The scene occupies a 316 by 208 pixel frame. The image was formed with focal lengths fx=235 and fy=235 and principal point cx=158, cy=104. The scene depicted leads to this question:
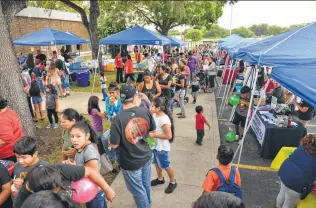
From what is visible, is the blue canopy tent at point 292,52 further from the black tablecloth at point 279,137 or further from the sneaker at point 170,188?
the sneaker at point 170,188

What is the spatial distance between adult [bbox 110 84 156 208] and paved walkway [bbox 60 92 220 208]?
0.94 meters

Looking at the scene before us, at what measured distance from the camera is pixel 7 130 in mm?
3250

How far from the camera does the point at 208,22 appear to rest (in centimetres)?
2708

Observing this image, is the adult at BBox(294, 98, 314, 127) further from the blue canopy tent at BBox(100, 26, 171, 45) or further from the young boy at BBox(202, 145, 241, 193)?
the blue canopy tent at BBox(100, 26, 171, 45)

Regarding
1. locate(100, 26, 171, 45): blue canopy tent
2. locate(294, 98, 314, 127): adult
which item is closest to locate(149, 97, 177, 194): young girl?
locate(294, 98, 314, 127): adult

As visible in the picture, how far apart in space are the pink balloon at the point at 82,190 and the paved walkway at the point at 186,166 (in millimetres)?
1947

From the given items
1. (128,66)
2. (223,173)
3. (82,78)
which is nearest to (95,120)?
(223,173)

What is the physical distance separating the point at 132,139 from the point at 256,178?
311 centimetres

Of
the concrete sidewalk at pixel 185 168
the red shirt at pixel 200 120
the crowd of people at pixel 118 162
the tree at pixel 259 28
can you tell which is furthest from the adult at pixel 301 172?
the tree at pixel 259 28

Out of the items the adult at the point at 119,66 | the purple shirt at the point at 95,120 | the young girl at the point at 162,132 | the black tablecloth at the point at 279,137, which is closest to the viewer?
the young girl at the point at 162,132

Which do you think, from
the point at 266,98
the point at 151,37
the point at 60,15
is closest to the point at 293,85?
the point at 266,98

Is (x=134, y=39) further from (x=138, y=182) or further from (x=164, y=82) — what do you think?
(x=138, y=182)

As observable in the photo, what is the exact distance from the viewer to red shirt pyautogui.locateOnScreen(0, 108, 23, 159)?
3232 millimetres

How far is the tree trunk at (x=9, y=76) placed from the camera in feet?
16.1
